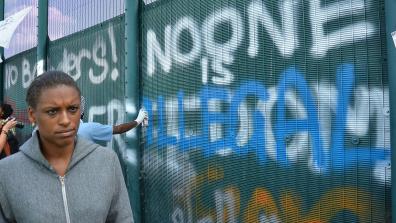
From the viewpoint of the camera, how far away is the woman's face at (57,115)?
6.22ft

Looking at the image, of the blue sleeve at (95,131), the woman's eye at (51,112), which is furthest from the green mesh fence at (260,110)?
the woman's eye at (51,112)

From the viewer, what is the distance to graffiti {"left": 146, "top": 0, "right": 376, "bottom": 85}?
11.2ft

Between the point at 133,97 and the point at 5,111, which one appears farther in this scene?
the point at 5,111

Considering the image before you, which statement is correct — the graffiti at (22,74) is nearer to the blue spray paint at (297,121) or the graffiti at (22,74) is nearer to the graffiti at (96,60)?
the graffiti at (96,60)

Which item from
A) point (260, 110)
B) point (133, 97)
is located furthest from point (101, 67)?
point (260, 110)

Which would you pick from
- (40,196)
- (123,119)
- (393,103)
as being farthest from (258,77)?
(40,196)

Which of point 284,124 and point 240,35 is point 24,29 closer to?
point 240,35

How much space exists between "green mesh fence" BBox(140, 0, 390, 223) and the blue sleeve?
698 millimetres

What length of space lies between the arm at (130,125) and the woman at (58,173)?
2839 mm

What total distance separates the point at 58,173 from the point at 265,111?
2346 millimetres

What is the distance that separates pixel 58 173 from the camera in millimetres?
1886

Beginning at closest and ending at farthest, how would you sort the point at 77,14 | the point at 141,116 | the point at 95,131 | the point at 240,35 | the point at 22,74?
the point at 240,35 < the point at 95,131 < the point at 141,116 < the point at 77,14 < the point at 22,74

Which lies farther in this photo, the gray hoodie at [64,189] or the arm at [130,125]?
the arm at [130,125]

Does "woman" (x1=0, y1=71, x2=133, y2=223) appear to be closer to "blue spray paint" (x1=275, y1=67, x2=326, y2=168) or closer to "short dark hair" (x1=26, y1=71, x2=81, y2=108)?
"short dark hair" (x1=26, y1=71, x2=81, y2=108)
